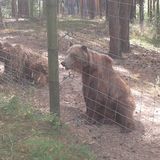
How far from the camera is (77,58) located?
7551mm

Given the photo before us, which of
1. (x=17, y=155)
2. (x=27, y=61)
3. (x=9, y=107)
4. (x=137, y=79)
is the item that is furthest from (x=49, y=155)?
(x=137, y=79)

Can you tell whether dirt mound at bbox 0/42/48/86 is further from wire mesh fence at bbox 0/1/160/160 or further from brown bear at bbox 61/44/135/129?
brown bear at bbox 61/44/135/129

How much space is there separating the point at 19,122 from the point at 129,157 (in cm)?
164

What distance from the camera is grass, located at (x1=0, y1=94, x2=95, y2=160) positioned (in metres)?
5.07

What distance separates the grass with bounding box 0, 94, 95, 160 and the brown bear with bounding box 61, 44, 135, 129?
143cm

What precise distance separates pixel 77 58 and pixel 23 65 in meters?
2.10

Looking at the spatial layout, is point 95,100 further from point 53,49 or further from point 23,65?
point 23,65

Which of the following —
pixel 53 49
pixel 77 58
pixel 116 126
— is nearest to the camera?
pixel 53 49

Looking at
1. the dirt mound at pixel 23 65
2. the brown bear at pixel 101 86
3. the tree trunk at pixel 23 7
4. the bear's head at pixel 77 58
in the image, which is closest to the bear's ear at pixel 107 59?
the brown bear at pixel 101 86

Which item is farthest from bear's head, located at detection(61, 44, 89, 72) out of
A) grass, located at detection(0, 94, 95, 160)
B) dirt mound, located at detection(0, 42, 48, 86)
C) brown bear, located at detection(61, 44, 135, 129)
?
dirt mound, located at detection(0, 42, 48, 86)

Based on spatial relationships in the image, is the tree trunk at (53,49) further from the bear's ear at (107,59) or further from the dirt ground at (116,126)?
the bear's ear at (107,59)

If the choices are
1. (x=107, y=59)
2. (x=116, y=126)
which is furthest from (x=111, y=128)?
(x=107, y=59)

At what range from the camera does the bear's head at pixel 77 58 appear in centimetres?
749

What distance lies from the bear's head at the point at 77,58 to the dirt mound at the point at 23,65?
73.9 inches
